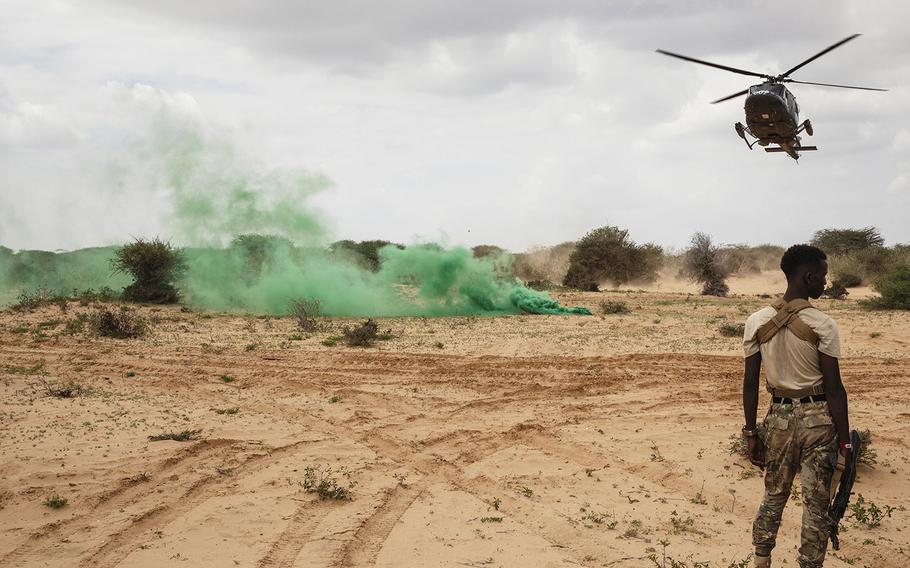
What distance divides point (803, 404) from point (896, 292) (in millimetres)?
22764

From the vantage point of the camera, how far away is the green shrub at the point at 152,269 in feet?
95.2

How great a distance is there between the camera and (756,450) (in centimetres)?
524

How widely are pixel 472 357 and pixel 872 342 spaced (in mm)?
9270

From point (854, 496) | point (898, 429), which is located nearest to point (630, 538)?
point (854, 496)

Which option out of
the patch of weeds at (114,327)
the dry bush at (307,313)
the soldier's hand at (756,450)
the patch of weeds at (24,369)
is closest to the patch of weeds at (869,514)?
the soldier's hand at (756,450)

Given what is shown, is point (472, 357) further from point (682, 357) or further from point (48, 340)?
point (48, 340)

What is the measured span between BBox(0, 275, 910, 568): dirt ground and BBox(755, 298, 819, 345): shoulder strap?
207 centimetres

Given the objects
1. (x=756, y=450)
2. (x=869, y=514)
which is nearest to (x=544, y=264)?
(x=869, y=514)

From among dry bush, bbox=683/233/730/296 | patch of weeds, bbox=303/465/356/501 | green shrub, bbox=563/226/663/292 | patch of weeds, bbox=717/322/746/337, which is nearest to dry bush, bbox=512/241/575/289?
green shrub, bbox=563/226/663/292

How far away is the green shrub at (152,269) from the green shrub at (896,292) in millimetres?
24833

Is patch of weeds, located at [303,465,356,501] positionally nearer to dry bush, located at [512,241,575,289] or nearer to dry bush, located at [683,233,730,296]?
dry bush, located at [683,233,730,296]

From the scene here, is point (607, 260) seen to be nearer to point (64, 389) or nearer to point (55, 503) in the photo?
point (64, 389)

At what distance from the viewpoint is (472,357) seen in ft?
52.7

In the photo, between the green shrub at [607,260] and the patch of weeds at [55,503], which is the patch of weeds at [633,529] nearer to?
the patch of weeds at [55,503]
